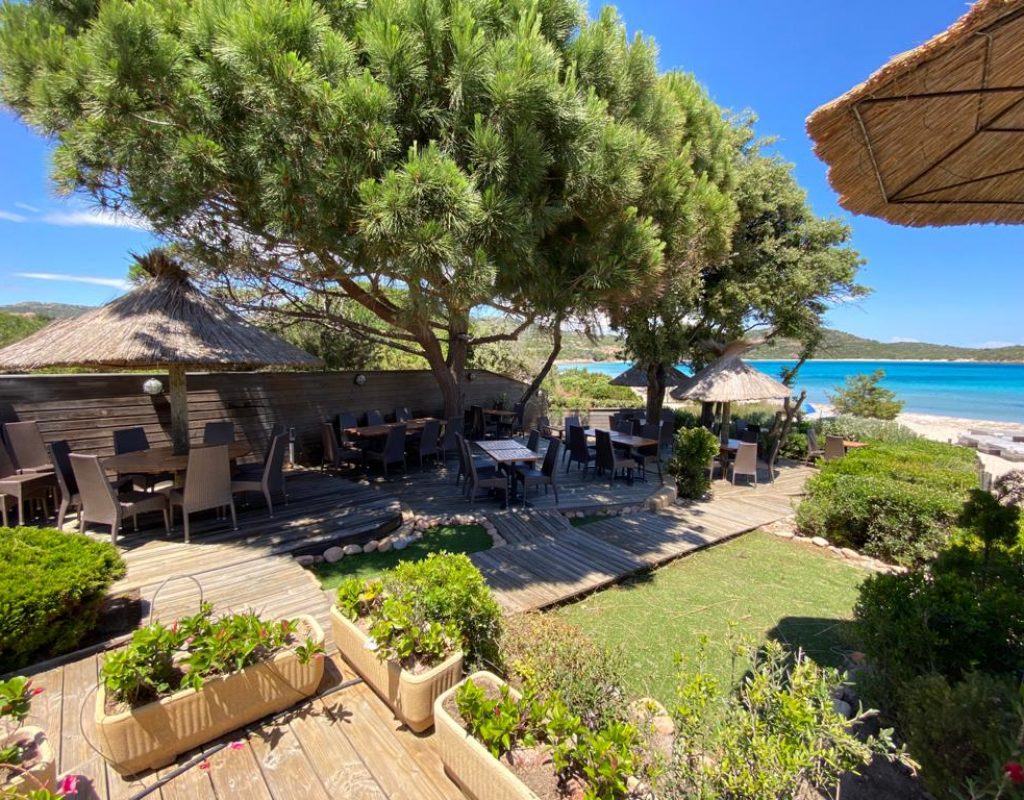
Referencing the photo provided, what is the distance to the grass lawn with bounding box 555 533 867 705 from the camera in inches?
143

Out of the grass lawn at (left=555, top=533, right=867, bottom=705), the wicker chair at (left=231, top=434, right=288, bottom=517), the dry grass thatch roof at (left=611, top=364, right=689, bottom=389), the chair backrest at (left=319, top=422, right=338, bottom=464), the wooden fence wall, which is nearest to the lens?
the grass lawn at (left=555, top=533, right=867, bottom=705)

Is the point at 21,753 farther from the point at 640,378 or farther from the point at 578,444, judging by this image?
the point at 640,378

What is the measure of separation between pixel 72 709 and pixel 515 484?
5317mm

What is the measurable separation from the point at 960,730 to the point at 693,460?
6380mm

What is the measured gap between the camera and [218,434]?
7.16m

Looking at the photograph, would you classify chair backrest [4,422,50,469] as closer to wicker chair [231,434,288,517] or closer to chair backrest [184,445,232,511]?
wicker chair [231,434,288,517]

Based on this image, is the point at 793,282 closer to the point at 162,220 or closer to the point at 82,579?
the point at 162,220

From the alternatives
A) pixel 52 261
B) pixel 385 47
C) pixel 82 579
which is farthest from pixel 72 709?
pixel 52 261

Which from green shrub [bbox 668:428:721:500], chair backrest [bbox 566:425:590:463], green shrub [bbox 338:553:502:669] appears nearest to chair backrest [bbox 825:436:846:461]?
green shrub [bbox 668:428:721:500]

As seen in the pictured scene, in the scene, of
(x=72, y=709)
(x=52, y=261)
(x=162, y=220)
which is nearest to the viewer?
(x=72, y=709)

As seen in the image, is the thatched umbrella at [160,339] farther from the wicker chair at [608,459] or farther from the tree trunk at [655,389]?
the tree trunk at [655,389]

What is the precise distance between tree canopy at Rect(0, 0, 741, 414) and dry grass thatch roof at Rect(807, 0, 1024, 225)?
2180mm

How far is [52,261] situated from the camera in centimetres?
3053

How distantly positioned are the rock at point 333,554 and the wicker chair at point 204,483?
123 centimetres
